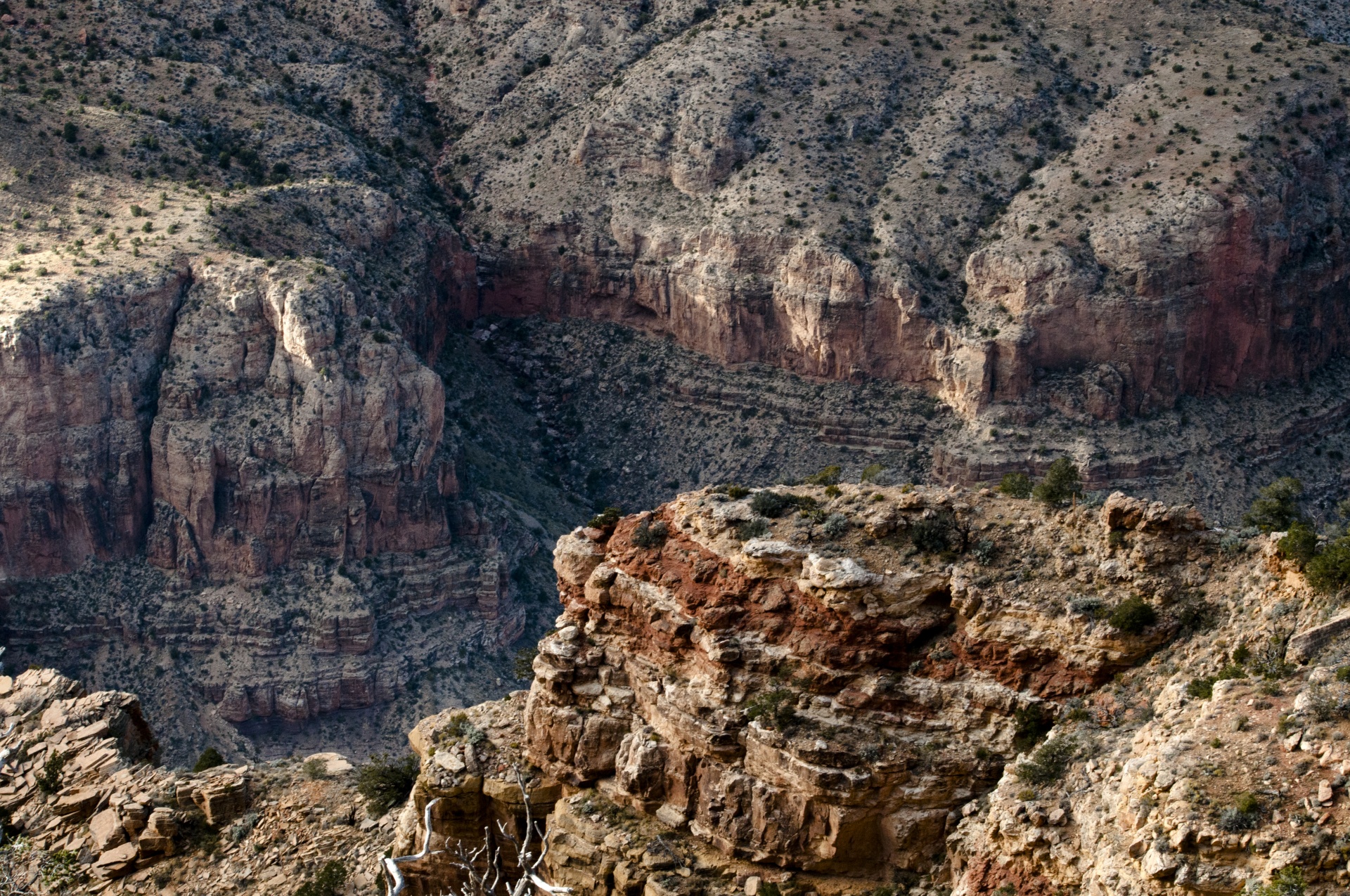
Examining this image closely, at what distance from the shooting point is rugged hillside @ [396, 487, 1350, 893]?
52031 mm

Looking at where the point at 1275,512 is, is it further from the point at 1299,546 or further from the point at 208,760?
the point at 208,760

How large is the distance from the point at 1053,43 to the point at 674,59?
22201 millimetres

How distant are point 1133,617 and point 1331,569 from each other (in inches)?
191

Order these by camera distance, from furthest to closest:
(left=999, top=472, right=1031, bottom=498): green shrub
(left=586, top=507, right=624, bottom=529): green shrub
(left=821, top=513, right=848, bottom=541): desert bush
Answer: (left=586, top=507, right=624, bottom=529): green shrub
(left=999, top=472, right=1031, bottom=498): green shrub
(left=821, top=513, right=848, bottom=541): desert bush

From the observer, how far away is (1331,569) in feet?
171

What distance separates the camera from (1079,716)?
179 ft

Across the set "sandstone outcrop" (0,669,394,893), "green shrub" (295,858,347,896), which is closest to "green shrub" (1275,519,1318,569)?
"sandstone outcrop" (0,669,394,893)

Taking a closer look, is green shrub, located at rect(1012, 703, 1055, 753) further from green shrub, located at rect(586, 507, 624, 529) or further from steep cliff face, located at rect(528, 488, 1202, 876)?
green shrub, located at rect(586, 507, 624, 529)

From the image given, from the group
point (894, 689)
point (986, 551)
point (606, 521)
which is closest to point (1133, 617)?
point (986, 551)

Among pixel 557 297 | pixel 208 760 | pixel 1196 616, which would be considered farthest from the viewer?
pixel 557 297

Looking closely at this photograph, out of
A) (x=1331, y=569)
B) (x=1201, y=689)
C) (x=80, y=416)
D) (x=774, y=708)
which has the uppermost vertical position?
(x=80, y=416)

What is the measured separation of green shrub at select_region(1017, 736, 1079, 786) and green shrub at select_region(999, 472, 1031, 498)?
9.46 metres

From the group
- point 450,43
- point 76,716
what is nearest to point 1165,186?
point 450,43

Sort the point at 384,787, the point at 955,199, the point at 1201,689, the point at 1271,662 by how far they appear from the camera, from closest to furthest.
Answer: the point at 1271,662
the point at 1201,689
the point at 384,787
the point at 955,199
